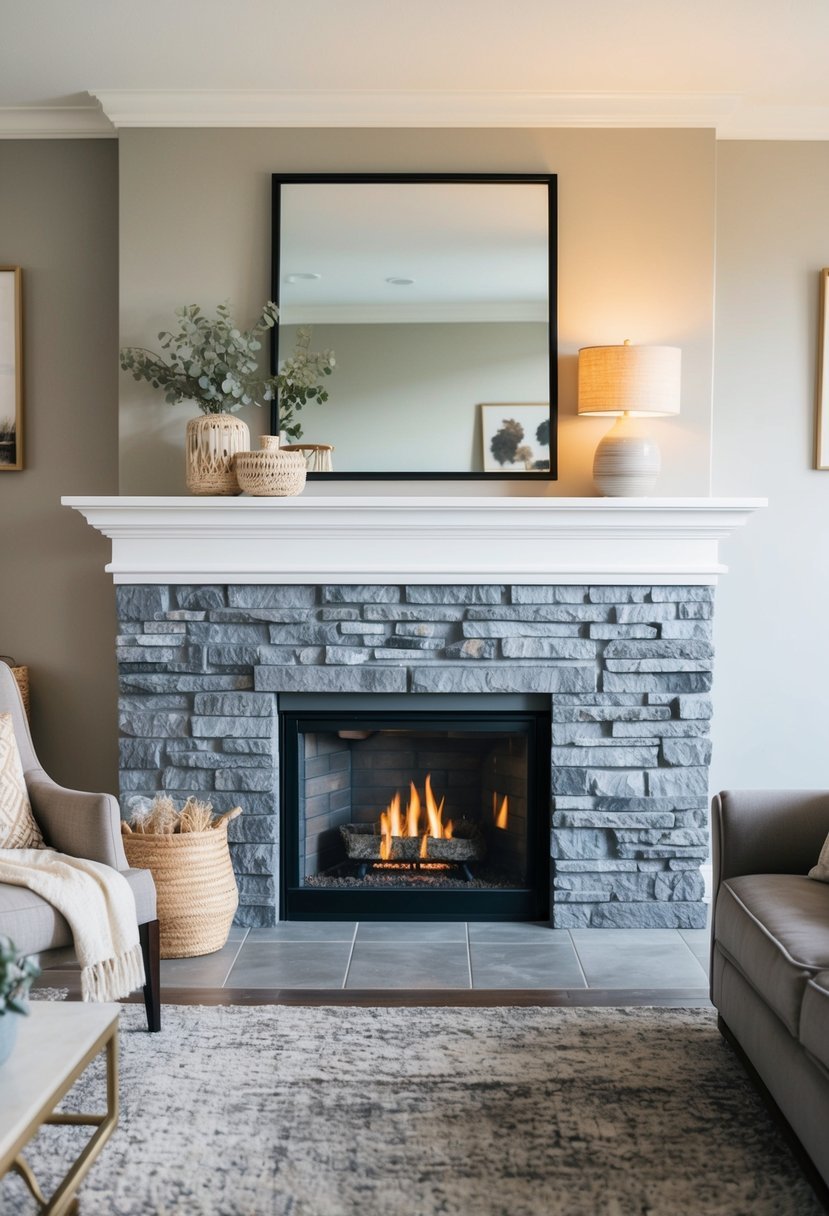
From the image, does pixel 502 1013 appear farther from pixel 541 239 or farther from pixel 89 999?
pixel 541 239

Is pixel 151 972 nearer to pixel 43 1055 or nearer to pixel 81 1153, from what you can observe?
pixel 81 1153

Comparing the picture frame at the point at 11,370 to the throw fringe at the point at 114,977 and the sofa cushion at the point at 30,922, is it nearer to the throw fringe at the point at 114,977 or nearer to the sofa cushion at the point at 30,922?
the sofa cushion at the point at 30,922

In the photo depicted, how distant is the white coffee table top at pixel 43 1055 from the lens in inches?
62.6

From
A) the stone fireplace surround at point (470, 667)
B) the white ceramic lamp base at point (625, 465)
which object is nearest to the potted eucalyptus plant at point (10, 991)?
the stone fireplace surround at point (470, 667)

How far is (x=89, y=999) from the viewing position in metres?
2.44

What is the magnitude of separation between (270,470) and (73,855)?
1.25m

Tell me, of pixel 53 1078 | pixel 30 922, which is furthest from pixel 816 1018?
pixel 30 922

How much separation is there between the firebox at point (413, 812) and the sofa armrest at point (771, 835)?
1.00m

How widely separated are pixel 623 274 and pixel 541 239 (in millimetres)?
294

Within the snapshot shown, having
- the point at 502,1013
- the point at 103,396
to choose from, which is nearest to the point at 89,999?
the point at 502,1013

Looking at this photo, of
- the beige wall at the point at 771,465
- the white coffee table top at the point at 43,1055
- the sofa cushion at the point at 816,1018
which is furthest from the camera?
the beige wall at the point at 771,465

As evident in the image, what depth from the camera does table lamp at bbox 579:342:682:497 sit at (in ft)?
11.1

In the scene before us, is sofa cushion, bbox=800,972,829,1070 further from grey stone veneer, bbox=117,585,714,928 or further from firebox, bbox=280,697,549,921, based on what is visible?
firebox, bbox=280,697,549,921

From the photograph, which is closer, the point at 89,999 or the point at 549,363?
the point at 89,999
